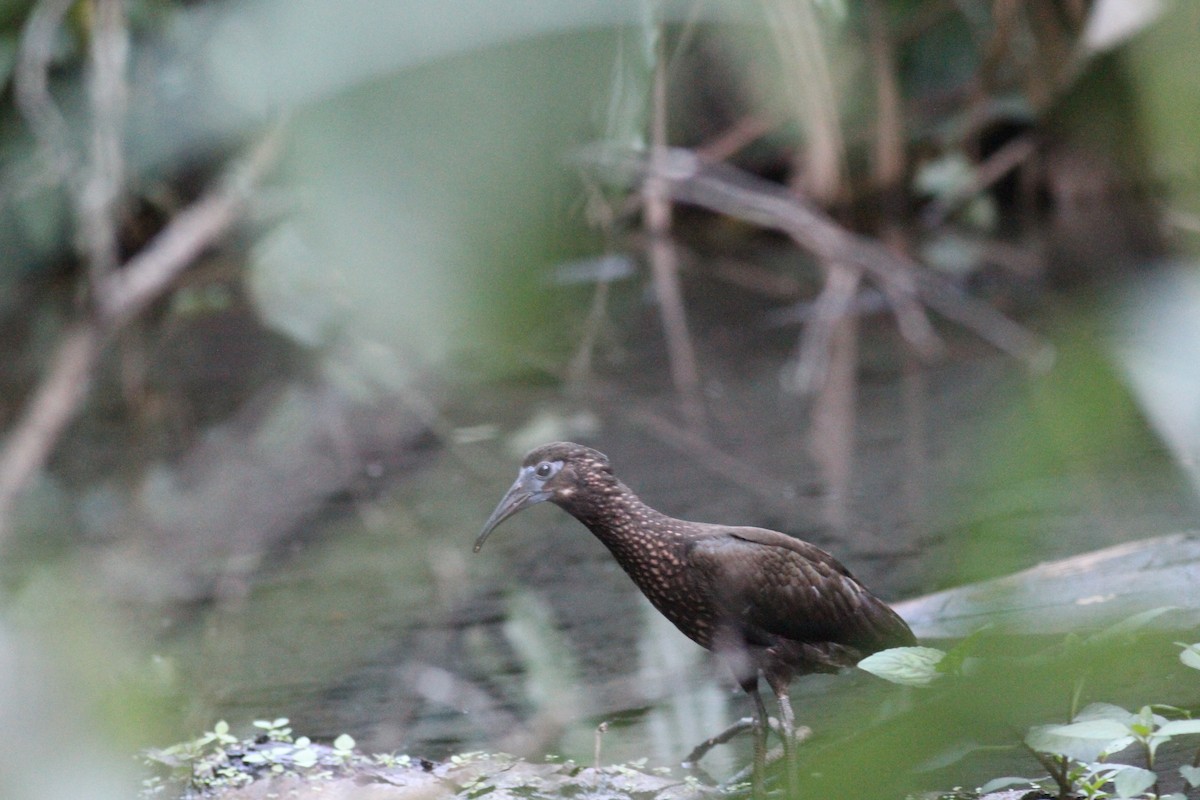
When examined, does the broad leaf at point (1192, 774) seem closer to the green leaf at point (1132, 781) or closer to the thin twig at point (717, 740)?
the green leaf at point (1132, 781)

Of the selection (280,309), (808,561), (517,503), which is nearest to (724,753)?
(808,561)

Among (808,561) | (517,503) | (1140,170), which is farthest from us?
(517,503)

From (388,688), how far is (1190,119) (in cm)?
374

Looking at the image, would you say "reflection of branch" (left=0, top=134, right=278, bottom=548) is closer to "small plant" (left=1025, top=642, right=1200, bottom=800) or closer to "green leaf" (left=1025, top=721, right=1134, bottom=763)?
"small plant" (left=1025, top=642, right=1200, bottom=800)

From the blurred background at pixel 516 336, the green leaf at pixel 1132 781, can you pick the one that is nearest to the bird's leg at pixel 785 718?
the blurred background at pixel 516 336

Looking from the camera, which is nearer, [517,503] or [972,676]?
[972,676]

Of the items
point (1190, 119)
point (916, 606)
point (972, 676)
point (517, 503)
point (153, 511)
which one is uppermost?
point (153, 511)

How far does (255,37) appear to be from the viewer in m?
0.48

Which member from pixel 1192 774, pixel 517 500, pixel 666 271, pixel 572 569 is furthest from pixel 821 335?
pixel 666 271

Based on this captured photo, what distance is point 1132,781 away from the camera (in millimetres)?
2396

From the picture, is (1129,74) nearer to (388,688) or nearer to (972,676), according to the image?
(972,676)

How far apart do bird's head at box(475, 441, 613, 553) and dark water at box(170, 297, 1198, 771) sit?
17 cm

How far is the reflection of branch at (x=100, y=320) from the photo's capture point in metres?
0.51

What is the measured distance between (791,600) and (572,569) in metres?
1.82
